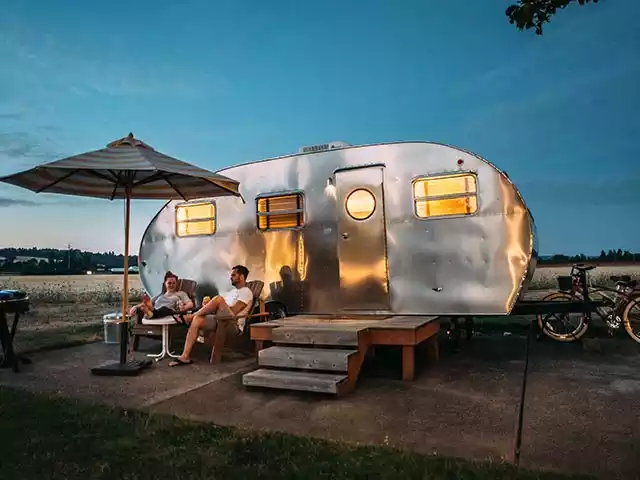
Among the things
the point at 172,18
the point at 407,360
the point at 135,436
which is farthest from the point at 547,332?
the point at 172,18

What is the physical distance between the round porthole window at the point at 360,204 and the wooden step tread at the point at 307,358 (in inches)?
86.3

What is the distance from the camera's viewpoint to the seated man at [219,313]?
5879mm


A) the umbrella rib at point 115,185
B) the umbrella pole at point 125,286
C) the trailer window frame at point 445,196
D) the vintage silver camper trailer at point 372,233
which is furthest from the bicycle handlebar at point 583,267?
the umbrella rib at point 115,185

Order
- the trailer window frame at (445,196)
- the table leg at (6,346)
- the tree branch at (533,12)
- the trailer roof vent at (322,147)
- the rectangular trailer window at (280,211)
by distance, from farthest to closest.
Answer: the rectangular trailer window at (280,211) < the trailer roof vent at (322,147) < the trailer window frame at (445,196) < the table leg at (6,346) < the tree branch at (533,12)

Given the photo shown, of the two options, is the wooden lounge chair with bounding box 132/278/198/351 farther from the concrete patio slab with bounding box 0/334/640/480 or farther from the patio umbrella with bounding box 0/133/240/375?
the patio umbrella with bounding box 0/133/240/375

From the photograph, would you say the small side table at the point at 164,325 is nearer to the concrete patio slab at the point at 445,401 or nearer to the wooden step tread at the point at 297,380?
the concrete patio slab at the point at 445,401

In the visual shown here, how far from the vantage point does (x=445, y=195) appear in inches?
235

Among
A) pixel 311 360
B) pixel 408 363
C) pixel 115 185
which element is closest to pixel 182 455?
pixel 311 360

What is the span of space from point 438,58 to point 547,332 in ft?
47.0

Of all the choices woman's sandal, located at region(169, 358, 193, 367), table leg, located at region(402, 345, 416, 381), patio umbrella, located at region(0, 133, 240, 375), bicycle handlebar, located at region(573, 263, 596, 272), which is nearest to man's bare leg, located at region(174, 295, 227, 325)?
woman's sandal, located at region(169, 358, 193, 367)

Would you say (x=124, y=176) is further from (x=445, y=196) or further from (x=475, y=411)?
(x=475, y=411)

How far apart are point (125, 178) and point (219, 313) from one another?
2017mm

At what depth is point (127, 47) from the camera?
1434cm

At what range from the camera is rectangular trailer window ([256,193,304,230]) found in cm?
682
